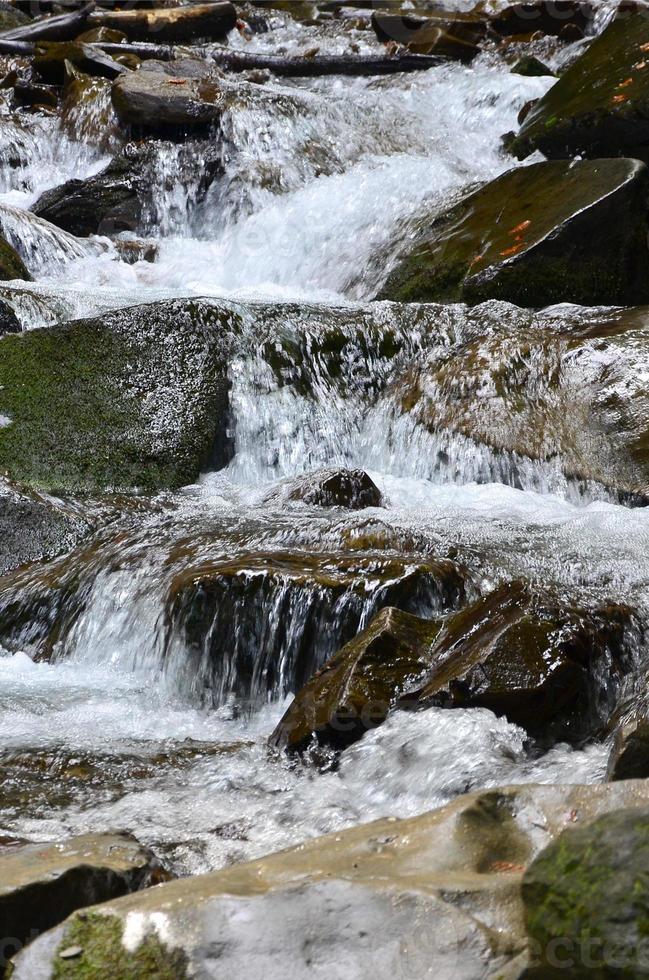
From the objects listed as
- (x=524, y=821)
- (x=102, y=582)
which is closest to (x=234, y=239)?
(x=102, y=582)

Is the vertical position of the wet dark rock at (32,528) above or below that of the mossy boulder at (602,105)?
below

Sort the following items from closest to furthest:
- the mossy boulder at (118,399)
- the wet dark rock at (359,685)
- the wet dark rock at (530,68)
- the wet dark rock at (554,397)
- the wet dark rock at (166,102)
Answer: the wet dark rock at (359,685) < the wet dark rock at (554,397) < the mossy boulder at (118,399) < the wet dark rock at (166,102) < the wet dark rock at (530,68)

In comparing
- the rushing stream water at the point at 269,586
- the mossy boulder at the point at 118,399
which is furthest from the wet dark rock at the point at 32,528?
the mossy boulder at the point at 118,399

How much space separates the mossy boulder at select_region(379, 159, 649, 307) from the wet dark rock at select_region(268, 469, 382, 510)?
294 cm

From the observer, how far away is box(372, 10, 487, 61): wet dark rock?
16922mm

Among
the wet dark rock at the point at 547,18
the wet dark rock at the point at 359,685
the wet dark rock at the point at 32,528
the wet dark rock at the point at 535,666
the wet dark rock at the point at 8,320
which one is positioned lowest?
the wet dark rock at the point at 32,528

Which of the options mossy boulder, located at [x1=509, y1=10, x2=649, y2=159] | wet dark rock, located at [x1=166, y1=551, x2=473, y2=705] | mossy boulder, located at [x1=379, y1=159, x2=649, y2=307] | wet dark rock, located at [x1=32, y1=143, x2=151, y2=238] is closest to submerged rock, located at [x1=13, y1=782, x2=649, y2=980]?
wet dark rock, located at [x1=166, y1=551, x2=473, y2=705]

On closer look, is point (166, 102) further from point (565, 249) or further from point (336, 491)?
point (336, 491)

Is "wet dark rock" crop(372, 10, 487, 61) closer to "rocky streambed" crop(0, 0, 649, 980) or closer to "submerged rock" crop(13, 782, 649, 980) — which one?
"rocky streambed" crop(0, 0, 649, 980)

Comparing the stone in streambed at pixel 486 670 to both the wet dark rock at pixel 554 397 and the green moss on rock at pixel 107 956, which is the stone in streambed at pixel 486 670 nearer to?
the green moss on rock at pixel 107 956

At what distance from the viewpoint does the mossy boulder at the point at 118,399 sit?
7324 millimetres

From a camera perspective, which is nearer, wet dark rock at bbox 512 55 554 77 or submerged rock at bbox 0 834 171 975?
submerged rock at bbox 0 834 171 975

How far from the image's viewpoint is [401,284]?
995 cm

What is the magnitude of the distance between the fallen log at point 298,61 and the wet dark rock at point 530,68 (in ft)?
4.95
